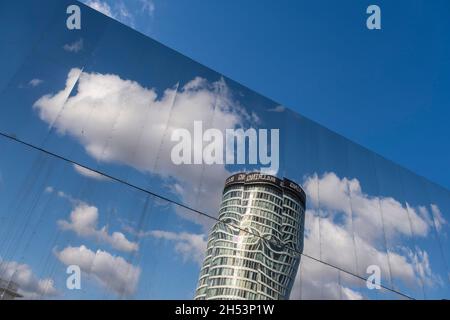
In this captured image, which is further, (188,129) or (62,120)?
(188,129)

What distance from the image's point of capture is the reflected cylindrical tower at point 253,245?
973 centimetres

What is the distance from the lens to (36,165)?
9.02 meters

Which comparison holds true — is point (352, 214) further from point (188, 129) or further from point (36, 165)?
point (36, 165)

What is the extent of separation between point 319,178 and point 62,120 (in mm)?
8174

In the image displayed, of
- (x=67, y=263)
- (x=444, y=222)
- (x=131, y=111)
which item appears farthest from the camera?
(x=444, y=222)

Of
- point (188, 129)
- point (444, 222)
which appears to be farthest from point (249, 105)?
point (444, 222)

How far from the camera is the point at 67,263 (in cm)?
843

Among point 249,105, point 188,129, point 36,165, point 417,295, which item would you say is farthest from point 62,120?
point 417,295

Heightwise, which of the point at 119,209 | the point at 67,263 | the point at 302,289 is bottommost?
the point at 67,263

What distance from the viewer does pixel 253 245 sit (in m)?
10.5

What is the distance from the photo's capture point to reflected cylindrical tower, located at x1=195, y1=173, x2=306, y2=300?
31.9 ft

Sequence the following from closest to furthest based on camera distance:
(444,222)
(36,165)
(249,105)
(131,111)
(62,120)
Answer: (36,165) < (62,120) < (131,111) < (249,105) < (444,222)

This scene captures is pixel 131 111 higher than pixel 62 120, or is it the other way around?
pixel 131 111

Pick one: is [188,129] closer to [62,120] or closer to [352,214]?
[62,120]
